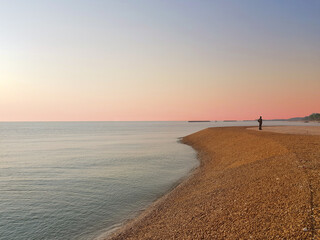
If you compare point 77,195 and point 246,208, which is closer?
point 246,208

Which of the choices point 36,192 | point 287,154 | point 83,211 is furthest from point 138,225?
point 287,154

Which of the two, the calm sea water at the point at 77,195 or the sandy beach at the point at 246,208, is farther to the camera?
the calm sea water at the point at 77,195

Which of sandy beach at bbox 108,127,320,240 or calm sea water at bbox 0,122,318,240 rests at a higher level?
sandy beach at bbox 108,127,320,240

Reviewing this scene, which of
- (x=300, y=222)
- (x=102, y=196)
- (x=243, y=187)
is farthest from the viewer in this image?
(x=102, y=196)

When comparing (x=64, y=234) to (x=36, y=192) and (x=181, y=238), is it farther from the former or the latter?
(x=36, y=192)

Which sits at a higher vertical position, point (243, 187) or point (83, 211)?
point (243, 187)

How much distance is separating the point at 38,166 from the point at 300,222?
32.6 m

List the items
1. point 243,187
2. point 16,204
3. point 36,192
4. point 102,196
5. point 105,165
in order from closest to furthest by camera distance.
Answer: point 243,187, point 16,204, point 102,196, point 36,192, point 105,165

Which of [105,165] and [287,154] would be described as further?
[105,165]

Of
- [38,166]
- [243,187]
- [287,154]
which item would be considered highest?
[287,154]

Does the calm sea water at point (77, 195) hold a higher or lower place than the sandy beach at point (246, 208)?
lower

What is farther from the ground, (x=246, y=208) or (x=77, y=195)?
(x=246, y=208)

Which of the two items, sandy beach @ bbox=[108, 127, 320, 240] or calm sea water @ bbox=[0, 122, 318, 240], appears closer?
sandy beach @ bbox=[108, 127, 320, 240]

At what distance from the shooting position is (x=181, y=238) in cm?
949
